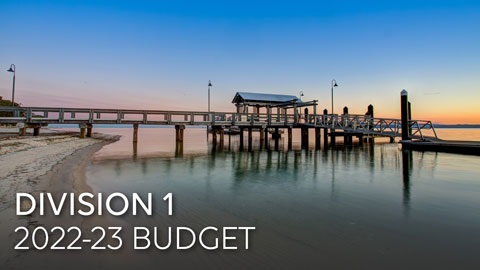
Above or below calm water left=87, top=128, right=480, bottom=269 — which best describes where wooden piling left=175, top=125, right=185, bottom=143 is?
above

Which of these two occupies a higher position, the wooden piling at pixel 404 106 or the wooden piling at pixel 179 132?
the wooden piling at pixel 404 106

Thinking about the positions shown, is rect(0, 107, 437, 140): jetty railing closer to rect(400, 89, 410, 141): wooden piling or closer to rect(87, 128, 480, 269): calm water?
rect(400, 89, 410, 141): wooden piling

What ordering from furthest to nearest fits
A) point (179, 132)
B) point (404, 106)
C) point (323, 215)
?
point (179, 132)
point (404, 106)
point (323, 215)

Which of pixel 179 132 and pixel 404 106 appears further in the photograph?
pixel 179 132

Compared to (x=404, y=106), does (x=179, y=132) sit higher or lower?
lower

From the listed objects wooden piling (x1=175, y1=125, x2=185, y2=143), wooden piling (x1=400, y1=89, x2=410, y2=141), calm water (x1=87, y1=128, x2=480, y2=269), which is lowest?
calm water (x1=87, y1=128, x2=480, y2=269)

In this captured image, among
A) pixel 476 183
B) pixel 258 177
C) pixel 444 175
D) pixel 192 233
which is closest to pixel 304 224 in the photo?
pixel 192 233

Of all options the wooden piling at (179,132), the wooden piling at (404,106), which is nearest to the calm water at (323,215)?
the wooden piling at (404,106)

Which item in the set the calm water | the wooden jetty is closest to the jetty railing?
the wooden jetty

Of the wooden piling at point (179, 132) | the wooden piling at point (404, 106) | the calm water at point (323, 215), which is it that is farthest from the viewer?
the wooden piling at point (179, 132)

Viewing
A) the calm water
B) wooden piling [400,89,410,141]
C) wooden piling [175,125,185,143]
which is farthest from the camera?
wooden piling [175,125,185,143]

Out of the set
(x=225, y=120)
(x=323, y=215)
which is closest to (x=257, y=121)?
(x=225, y=120)

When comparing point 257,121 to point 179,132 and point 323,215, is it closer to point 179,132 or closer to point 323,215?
point 179,132

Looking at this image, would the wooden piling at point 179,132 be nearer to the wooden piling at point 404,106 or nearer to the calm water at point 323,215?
the calm water at point 323,215
